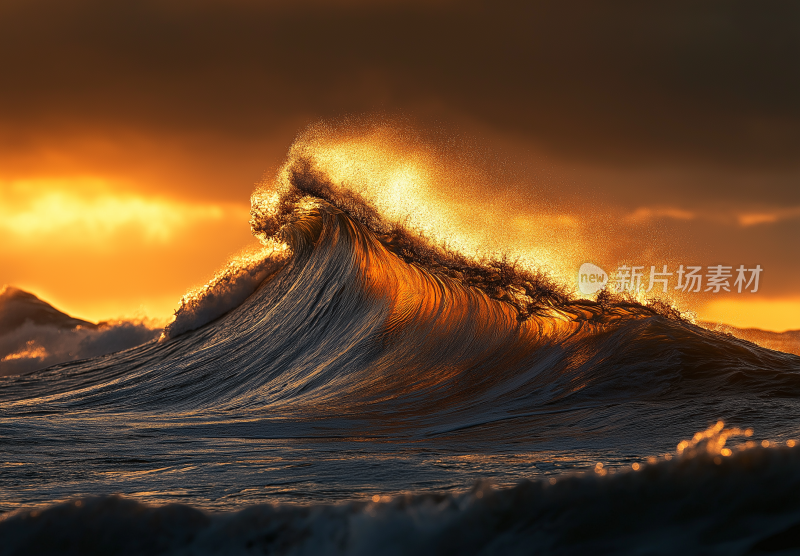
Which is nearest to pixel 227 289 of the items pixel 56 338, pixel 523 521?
pixel 56 338

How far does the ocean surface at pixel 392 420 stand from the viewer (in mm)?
2006

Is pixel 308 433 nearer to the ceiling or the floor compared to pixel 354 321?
nearer to the floor

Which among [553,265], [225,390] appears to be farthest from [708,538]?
[225,390]

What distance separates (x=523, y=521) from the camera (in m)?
1.99

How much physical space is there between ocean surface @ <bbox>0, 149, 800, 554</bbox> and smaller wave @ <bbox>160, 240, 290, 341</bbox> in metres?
0.05

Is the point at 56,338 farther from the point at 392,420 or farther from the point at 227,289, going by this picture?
the point at 392,420

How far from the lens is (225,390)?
9.69m

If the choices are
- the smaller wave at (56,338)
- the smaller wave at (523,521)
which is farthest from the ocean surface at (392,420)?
the smaller wave at (56,338)

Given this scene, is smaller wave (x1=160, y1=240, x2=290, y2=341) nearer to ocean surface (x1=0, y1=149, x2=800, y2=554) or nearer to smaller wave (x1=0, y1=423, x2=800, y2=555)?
ocean surface (x1=0, y1=149, x2=800, y2=554)

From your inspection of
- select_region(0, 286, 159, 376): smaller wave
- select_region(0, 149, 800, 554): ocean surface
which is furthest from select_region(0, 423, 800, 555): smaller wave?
select_region(0, 286, 159, 376): smaller wave

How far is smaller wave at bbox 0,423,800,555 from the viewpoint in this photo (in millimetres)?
1929

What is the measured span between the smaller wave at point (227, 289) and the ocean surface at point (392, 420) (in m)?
0.05

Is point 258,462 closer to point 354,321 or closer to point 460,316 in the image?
point 460,316

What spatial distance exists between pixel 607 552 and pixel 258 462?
2715 mm
